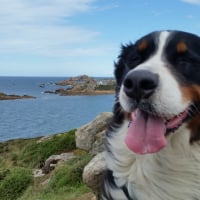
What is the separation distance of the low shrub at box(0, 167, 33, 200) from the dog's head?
1101 cm

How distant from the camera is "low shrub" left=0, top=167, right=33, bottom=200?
570 inches

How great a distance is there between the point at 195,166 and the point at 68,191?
27.8 feet

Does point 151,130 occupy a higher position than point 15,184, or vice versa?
point 151,130


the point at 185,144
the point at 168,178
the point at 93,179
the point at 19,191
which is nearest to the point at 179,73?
the point at 185,144

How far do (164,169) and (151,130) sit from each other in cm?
40

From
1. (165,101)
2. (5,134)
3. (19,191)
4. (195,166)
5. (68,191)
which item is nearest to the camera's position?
(165,101)

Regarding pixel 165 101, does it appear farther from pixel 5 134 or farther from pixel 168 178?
pixel 5 134

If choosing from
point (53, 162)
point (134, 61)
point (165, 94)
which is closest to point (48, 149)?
point (53, 162)

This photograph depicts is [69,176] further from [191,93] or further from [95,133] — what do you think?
[191,93]

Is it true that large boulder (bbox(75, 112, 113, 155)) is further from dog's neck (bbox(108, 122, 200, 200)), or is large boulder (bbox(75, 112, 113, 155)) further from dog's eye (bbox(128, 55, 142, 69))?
dog's neck (bbox(108, 122, 200, 200))

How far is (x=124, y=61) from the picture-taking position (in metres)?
4.59

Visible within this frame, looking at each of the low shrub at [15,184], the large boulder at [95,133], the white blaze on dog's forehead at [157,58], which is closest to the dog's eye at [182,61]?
the white blaze on dog's forehead at [157,58]

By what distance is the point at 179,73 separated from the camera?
3822mm

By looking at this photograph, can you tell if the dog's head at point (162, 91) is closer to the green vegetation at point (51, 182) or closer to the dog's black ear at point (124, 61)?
the dog's black ear at point (124, 61)
